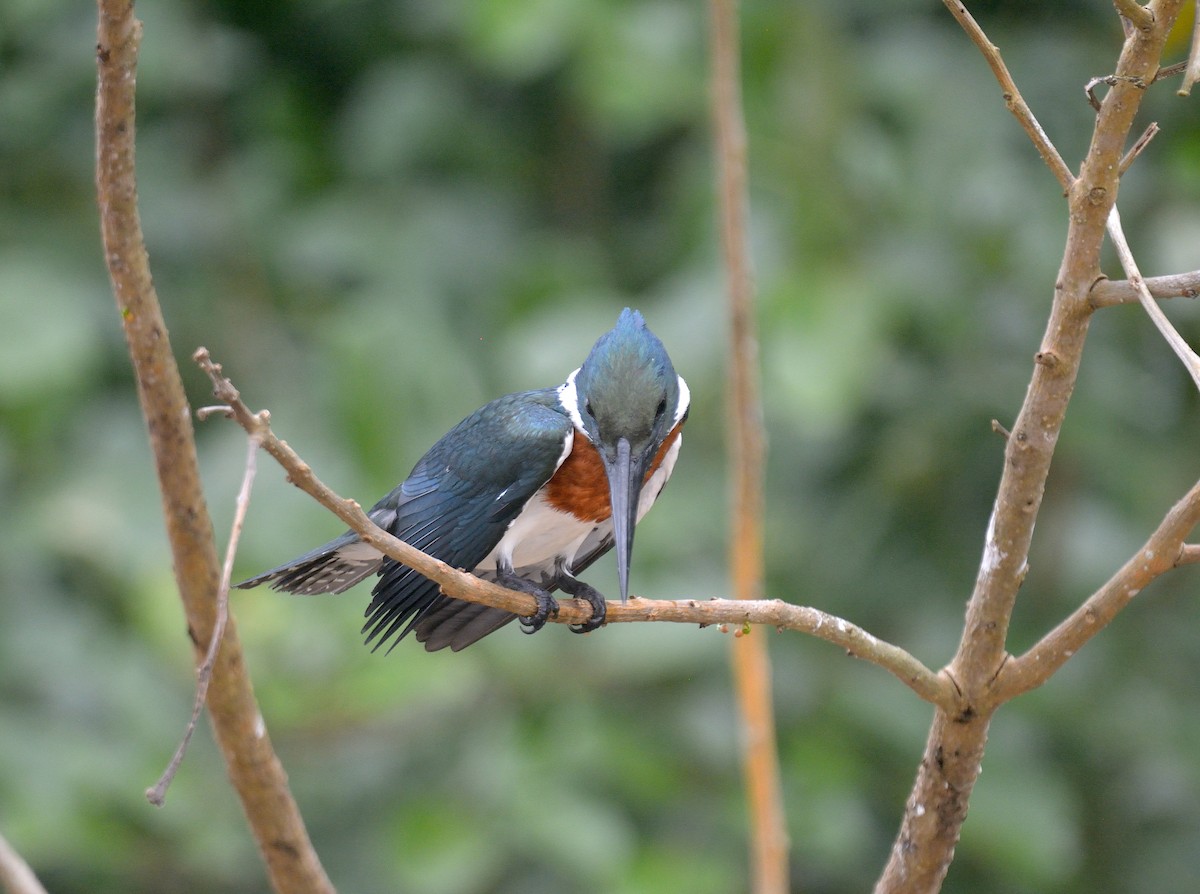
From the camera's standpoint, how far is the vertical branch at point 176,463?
1580 mm

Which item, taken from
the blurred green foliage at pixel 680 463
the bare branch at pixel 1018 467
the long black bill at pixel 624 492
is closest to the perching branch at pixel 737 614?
the bare branch at pixel 1018 467

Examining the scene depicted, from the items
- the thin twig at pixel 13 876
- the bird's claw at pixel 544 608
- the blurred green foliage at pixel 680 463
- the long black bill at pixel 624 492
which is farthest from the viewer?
the blurred green foliage at pixel 680 463

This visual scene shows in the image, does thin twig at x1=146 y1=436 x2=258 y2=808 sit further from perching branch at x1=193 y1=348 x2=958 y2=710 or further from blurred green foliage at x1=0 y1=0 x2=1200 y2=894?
blurred green foliage at x1=0 y1=0 x2=1200 y2=894

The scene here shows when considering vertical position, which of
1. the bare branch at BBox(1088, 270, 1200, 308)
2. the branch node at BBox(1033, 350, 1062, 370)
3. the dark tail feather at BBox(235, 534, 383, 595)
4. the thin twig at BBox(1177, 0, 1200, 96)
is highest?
the thin twig at BBox(1177, 0, 1200, 96)

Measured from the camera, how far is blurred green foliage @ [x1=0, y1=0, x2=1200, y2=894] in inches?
147

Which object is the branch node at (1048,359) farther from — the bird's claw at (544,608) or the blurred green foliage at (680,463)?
the blurred green foliage at (680,463)

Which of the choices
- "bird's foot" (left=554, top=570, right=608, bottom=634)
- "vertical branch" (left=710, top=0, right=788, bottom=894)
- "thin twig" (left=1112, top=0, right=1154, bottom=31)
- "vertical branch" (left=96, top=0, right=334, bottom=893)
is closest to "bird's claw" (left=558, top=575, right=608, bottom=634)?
"bird's foot" (left=554, top=570, right=608, bottom=634)

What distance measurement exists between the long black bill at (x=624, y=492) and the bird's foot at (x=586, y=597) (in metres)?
0.12

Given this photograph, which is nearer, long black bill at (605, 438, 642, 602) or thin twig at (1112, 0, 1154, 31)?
thin twig at (1112, 0, 1154, 31)

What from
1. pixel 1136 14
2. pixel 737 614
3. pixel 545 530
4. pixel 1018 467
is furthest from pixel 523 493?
pixel 1136 14

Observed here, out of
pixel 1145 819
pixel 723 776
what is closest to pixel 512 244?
pixel 723 776

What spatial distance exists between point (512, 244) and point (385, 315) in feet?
2.61

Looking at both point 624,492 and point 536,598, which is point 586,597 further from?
point 624,492

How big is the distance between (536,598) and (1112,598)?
99 centimetres
